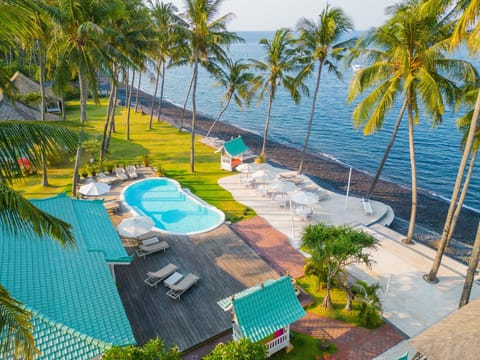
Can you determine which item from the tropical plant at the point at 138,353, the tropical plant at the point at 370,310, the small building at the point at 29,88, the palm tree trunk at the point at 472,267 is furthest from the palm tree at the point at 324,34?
the small building at the point at 29,88

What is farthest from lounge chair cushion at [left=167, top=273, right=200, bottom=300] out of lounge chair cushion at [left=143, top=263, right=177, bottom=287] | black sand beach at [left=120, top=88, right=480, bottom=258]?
black sand beach at [left=120, top=88, right=480, bottom=258]

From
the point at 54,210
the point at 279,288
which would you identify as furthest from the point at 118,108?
the point at 279,288

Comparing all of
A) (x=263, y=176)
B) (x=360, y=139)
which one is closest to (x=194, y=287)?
(x=263, y=176)

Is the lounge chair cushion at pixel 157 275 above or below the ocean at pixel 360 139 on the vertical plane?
below

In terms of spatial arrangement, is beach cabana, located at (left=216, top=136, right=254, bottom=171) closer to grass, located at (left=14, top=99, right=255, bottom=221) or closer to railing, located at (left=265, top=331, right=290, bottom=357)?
grass, located at (left=14, top=99, right=255, bottom=221)

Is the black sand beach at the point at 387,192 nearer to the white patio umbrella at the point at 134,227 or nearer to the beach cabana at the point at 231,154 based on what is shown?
the beach cabana at the point at 231,154

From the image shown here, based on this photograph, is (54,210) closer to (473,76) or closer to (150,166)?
(150,166)
